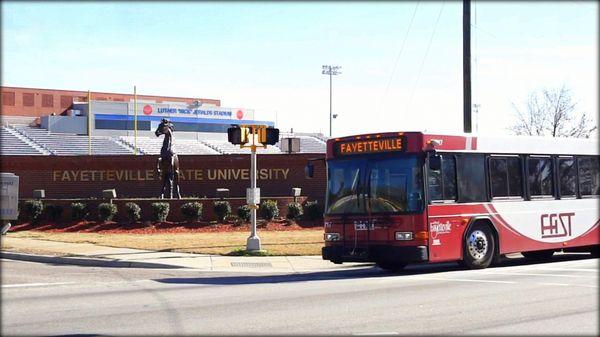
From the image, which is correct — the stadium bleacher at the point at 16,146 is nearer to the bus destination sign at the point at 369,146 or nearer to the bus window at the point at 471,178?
the bus destination sign at the point at 369,146

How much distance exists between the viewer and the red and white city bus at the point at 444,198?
14367 mm

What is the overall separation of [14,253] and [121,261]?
3.55 metres

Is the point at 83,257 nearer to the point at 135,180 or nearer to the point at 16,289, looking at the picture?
the point at 16,289

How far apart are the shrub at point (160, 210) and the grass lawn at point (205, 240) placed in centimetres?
211

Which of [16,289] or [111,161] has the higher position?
Result: [111,161]

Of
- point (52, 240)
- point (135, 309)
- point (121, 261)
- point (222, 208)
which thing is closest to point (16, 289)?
point (135, 309)

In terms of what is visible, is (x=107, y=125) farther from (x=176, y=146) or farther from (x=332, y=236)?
(x=332, y=236)

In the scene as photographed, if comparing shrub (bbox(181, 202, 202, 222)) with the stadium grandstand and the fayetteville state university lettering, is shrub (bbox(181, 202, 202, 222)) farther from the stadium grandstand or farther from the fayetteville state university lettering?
the stadium grandstand

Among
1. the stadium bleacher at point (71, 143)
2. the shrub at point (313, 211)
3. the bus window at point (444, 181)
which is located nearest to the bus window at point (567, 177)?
the bus window at point (444, 181)

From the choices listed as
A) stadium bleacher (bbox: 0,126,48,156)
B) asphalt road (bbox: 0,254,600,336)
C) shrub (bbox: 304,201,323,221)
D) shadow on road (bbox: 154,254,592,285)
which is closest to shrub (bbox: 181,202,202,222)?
shrub (bbox: 304,201,323,221)

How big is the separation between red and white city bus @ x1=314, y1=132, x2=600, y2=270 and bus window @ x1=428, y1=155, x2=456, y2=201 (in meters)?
0.02

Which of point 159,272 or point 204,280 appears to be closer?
point 204,280

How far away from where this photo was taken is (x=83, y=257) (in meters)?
17.7

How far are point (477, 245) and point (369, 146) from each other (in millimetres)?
3164
